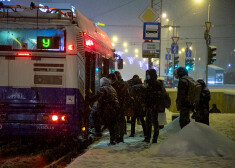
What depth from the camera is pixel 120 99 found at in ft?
26.5

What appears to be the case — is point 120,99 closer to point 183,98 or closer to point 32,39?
point 183,98

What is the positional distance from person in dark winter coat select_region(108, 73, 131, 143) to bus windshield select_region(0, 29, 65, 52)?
68.3 inches

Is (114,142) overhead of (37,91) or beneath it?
beneath

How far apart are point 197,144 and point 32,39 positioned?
13.6 ft

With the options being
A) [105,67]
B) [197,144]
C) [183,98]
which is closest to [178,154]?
[197,144]

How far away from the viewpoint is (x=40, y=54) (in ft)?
22.1

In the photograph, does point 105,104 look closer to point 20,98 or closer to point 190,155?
point 20,98

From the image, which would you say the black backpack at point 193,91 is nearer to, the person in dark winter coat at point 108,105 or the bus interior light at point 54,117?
the person in dark winter coat at point 108,105

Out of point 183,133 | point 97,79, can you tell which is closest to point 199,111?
point 183,133

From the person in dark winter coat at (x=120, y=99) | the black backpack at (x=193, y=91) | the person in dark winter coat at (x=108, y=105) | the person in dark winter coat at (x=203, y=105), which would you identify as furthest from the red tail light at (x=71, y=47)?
the person in dark winter coat at (x=203, y=105)

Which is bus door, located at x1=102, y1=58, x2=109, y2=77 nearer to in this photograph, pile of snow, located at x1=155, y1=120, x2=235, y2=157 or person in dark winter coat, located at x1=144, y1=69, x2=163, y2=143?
person in dark winter coat, located at x1=144, y1=69, x2=163, y2=143

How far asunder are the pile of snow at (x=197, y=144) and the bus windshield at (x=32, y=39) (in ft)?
10.1

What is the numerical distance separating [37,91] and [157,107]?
9.40ft

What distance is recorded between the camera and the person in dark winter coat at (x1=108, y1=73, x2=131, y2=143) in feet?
25.3
